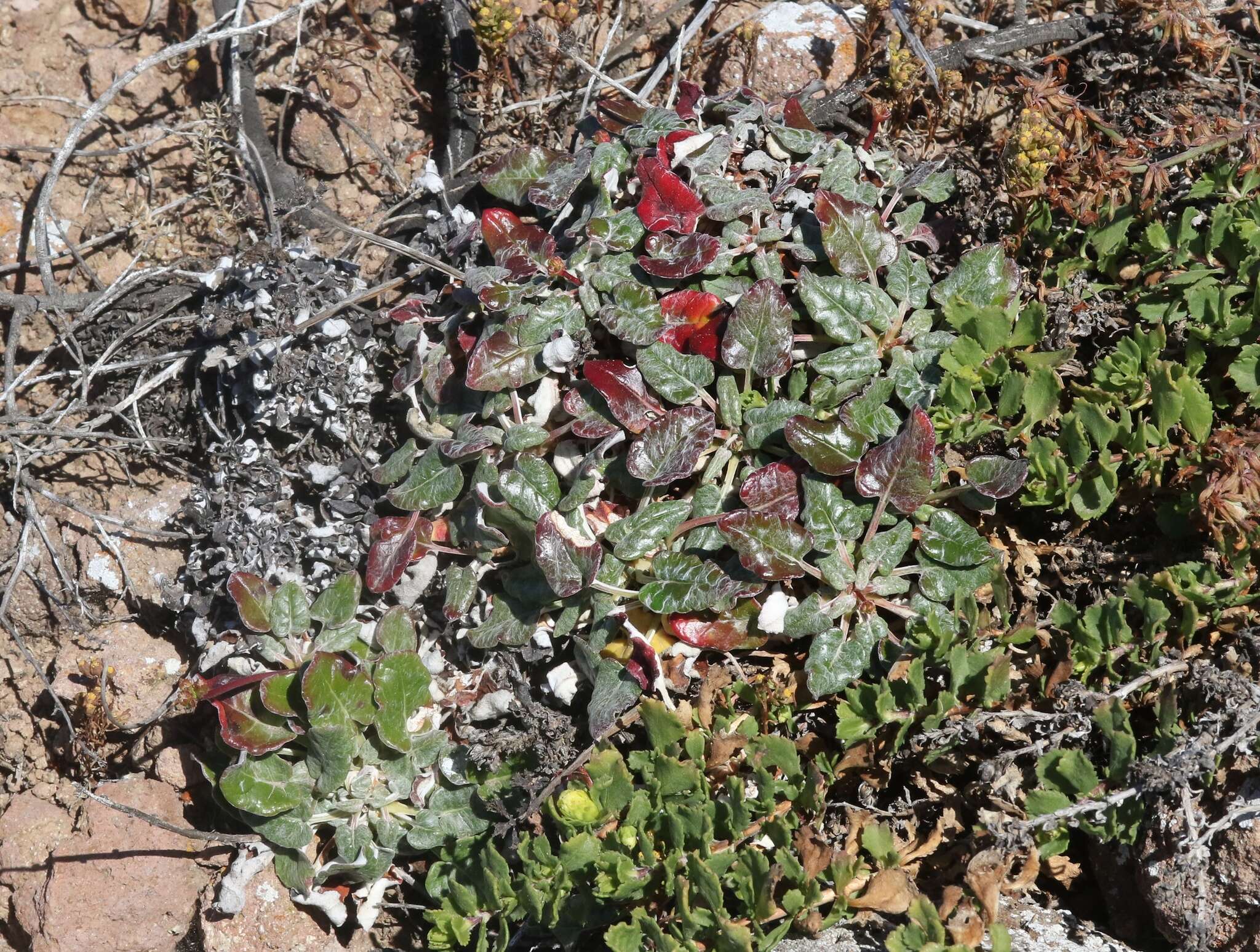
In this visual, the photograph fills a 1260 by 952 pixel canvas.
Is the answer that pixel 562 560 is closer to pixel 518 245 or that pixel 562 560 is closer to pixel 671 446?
pixel 671 446

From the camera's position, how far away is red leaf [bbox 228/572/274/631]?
269 cm

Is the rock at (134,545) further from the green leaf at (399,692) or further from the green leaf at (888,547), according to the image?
the green leaf at (888,547)

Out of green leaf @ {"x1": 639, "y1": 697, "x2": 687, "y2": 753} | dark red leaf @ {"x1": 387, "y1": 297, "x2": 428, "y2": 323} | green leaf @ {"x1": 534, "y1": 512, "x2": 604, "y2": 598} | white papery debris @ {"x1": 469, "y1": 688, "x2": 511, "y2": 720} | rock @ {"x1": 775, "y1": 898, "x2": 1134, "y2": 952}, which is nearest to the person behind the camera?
rock @ {"x1": 775, "y1": 898, "x2": 1134, "y2": 952}

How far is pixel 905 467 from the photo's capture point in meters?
2.33

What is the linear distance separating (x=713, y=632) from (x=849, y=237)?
3.48ft

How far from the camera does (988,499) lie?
2.39m

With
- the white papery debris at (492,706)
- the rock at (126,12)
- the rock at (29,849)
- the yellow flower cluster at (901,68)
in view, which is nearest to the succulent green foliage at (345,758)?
the white papery debris at (492,706)

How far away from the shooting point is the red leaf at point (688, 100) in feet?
9.76

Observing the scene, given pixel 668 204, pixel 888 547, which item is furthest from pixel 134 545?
pixel 888 547

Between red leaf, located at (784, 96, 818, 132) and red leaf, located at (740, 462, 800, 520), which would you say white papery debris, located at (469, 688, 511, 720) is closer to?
red leaf, located at (740, 462, 800, 520)

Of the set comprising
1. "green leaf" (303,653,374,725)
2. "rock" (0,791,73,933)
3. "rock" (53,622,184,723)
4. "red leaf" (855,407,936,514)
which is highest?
"red leaf" (855,407,936,514)

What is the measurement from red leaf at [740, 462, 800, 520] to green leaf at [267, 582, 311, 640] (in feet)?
4.00

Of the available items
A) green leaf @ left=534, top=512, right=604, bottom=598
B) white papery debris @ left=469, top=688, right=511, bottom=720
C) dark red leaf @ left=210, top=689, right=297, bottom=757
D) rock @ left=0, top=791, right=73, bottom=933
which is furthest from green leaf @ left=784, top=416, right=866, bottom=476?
rock @ left=0, top=791, right=73, bottom=933

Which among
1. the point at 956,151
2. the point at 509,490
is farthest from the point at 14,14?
the point at 956,151
